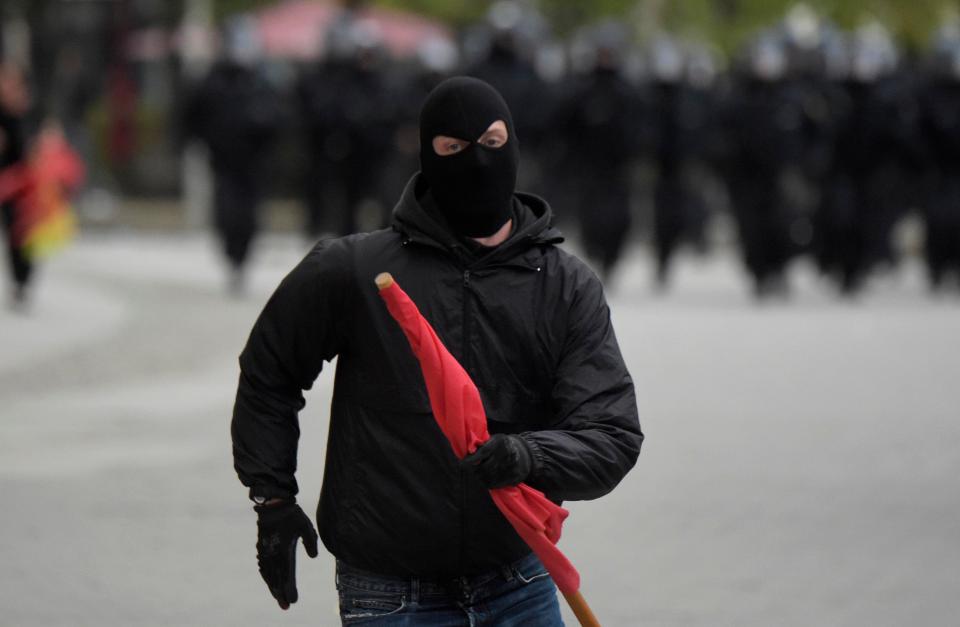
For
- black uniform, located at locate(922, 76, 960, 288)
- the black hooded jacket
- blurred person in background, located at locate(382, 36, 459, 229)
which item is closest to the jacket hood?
the black hooded jacket

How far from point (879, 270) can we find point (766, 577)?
1509cm

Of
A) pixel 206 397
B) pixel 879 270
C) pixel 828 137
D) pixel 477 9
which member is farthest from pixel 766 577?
pixel 477 9

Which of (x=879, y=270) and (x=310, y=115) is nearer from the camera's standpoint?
(x=310, y=115)

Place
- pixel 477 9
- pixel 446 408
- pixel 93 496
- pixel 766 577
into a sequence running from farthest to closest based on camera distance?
pixel 477 9 → pixel 93 496 → pixel 766 577 → pixel 446 408

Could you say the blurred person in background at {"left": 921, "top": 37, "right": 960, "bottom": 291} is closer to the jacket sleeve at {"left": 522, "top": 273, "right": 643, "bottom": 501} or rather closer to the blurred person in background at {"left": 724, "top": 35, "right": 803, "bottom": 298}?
the blurred person in background at {"left": 724, "top": 35, "right": 803, "bottom": 298}

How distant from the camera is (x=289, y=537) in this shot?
4.18 m

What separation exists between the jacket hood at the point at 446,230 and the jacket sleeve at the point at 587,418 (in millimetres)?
133

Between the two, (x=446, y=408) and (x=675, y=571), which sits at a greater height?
(x=446, y=408)

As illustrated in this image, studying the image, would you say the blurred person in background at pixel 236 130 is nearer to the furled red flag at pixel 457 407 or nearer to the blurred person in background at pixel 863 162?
the blurred person in background at pixel 863 162

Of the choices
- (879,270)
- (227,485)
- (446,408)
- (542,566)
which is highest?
(446,408)

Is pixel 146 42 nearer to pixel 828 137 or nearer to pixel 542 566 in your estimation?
pixel 828 137

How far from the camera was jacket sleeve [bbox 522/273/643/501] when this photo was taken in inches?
154

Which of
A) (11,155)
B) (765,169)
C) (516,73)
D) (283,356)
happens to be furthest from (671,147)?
(283,356)

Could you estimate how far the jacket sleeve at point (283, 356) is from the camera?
414cm
